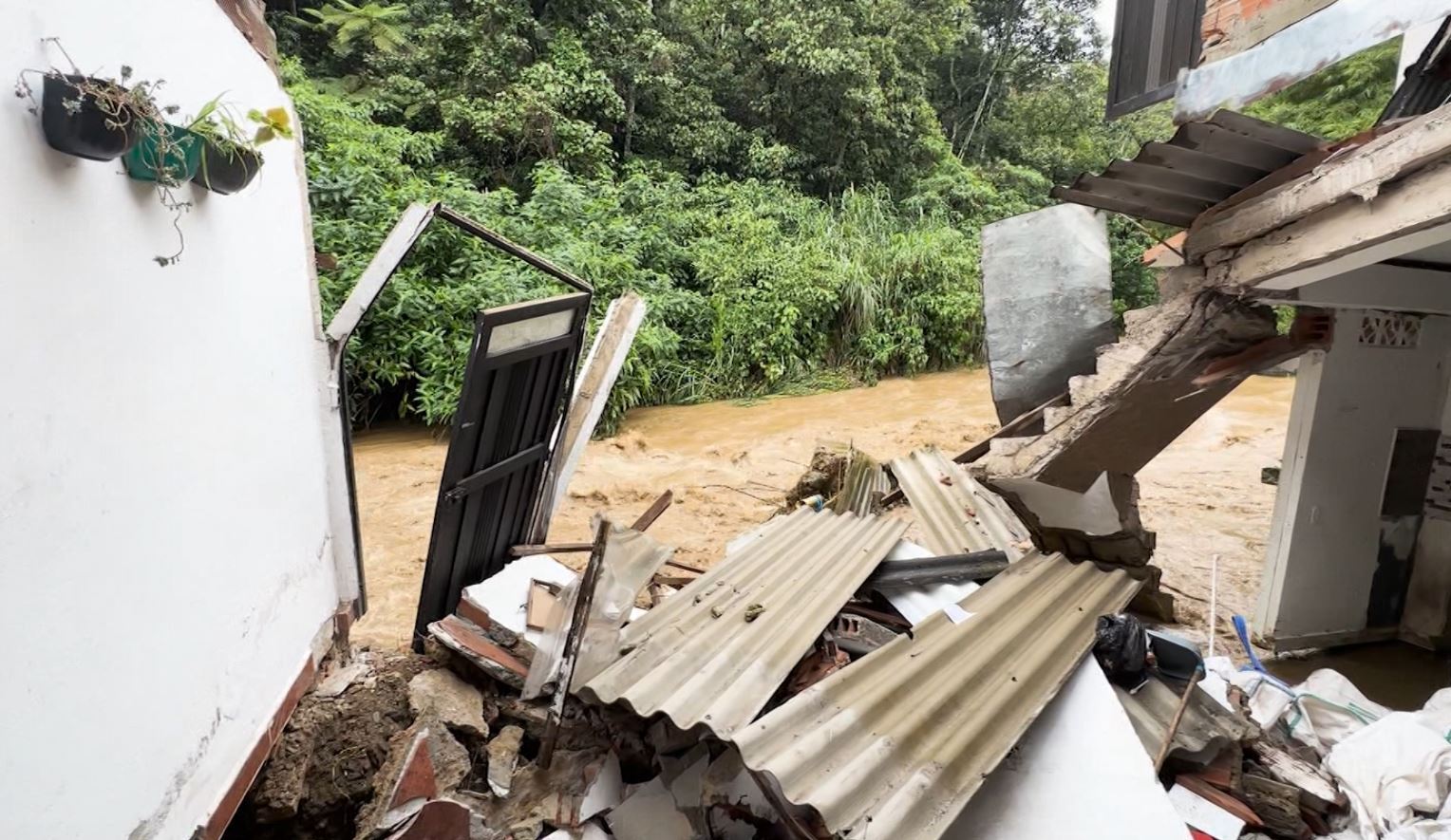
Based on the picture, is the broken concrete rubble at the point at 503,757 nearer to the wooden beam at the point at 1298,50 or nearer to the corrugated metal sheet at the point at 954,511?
the corrugated metal sheet at the point at 954,511

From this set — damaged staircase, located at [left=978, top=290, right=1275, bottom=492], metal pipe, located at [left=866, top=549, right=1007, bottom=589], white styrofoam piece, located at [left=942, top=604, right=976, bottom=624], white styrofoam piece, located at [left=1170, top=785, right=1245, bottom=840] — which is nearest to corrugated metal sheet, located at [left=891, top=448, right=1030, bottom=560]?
metal pipe, located at [left=866, top=549, right=1007, bottom=589]

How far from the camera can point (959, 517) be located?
446 centimetres

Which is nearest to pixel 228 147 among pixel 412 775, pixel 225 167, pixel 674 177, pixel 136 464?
pixel 225 167

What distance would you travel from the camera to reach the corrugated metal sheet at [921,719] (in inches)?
82.4

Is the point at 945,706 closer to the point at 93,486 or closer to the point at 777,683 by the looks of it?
the point at 777,683

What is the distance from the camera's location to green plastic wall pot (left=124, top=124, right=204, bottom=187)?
1921mm

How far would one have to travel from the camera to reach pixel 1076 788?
2.35 m

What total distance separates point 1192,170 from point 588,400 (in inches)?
125

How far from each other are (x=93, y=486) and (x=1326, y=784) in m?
3.99

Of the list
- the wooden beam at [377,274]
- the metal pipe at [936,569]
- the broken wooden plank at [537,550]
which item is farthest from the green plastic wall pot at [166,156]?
the metal pipe at [936,569]

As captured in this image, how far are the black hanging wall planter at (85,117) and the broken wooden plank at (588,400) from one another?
9.09 ft

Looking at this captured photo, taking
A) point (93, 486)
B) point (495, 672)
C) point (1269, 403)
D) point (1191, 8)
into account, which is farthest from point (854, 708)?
point (1269, 403)

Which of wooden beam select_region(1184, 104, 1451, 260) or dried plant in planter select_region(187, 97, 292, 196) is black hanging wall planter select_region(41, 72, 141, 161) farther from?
wooden beam select_region(1184, 104, 1451, 260)

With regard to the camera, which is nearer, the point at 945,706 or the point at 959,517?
the point at 945,706
